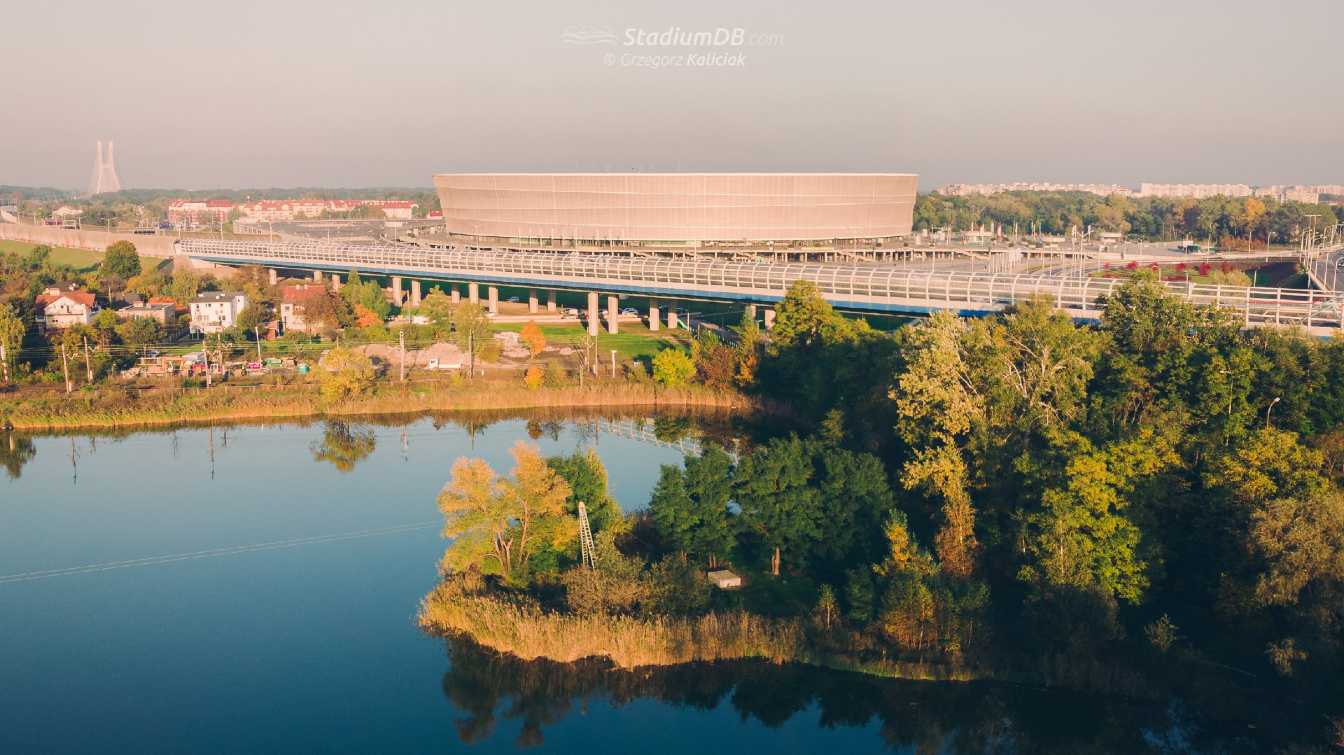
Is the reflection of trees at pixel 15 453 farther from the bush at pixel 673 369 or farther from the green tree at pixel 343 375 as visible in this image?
the bush at pixel 673 369

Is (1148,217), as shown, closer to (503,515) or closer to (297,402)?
(297,402)

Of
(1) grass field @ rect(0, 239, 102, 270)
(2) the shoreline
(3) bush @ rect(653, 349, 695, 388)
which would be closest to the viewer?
(2) the shoreline

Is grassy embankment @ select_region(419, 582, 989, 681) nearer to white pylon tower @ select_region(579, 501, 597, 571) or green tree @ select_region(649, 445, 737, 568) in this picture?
white pylon tower @ select_region(579, 501, 597, 571)

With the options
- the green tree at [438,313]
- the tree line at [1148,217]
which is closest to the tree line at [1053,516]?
the green tree at [438,313]

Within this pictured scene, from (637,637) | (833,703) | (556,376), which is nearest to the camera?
(833,703)

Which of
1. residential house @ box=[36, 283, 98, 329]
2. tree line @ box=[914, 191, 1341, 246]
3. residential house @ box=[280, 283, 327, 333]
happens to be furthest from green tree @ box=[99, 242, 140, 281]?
tree line @ box=[914, 191, 1341, 246]

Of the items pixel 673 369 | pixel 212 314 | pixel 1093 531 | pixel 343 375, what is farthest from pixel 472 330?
pixel 1093 531

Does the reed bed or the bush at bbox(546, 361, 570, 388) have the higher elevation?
the bush at bbox(546, 361, 570, 388)
